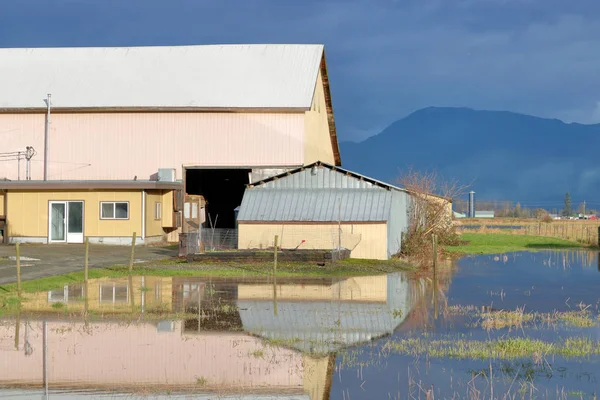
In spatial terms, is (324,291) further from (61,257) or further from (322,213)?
(61,257)

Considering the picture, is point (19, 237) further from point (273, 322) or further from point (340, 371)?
point (340, 371)

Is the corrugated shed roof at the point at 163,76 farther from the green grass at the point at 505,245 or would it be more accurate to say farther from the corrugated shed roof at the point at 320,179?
the green grass at the point at 505,245

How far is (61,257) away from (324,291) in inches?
561

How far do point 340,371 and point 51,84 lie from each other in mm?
38796

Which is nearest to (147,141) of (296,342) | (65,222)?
(65,222)

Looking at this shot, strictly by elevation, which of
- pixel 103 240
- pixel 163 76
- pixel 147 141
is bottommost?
pixel 103 240

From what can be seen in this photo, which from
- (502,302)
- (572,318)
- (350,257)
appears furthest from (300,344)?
(350,257)

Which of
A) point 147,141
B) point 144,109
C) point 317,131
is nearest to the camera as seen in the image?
point 144,109

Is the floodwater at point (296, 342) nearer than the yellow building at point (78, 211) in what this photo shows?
Yes

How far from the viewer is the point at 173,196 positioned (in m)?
45.2

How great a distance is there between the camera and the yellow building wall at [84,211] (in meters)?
42.5

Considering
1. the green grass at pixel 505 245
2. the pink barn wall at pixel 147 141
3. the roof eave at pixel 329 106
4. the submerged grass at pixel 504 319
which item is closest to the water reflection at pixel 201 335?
the submerged grass at pixel 504 319

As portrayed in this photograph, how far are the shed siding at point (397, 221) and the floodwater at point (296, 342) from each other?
1022cm

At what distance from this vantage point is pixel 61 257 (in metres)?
33.6
